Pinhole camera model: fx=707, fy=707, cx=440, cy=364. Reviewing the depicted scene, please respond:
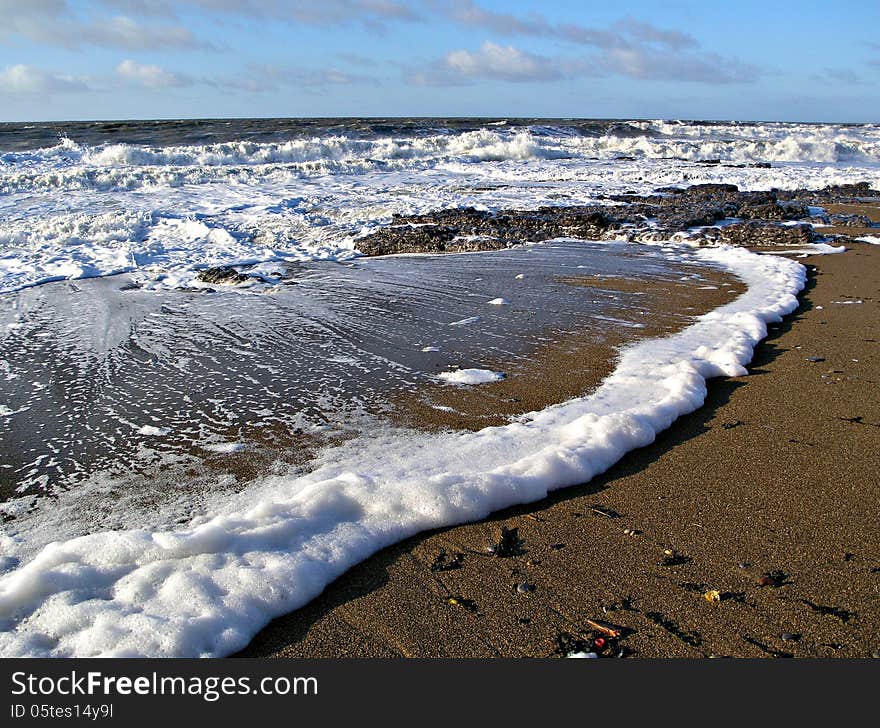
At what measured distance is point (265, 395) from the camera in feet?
14.0

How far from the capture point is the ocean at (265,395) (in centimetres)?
245

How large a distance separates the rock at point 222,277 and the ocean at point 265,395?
132 mm

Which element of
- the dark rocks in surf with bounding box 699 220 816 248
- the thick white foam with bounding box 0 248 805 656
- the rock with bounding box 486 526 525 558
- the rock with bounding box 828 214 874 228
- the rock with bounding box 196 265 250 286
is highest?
the rock with bounding box 828 214 874 228

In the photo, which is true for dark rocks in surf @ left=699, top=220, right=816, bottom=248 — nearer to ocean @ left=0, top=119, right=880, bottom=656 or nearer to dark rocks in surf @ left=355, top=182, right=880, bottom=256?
dark rocks in surf @ left=355, top=182, right=880, bottom=256

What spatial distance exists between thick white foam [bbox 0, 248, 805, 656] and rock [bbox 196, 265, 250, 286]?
4697 millimetres

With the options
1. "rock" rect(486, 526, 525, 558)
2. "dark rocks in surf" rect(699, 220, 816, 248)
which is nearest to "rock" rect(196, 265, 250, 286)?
"rock" rect(486, 526, 525, 558)

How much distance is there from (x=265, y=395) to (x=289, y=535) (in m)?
1.74

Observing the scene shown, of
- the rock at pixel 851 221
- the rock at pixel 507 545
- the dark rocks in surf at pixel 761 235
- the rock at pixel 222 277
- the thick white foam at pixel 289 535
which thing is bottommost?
the rock at pixel 507 545

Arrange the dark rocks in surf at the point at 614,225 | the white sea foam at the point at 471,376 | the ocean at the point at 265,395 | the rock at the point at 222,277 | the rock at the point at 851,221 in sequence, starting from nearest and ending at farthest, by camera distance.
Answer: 1. the ocean at the point at 265,395
2. the white sea foam at the point at 471,376
3. the rock at the point at 222,277
4. the dark rocks in surf at the point at 614,225
5. the rock at the point at 851,221

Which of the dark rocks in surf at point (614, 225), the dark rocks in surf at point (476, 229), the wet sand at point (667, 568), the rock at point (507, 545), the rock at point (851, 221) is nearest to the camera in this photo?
the wet sand at point (667, 568)

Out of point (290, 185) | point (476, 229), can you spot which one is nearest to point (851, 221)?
point (476, 229)

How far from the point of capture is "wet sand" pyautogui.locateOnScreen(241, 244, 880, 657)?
2148 mm

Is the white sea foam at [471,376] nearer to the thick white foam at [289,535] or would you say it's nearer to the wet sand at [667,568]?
the thick white foam at [289,535]

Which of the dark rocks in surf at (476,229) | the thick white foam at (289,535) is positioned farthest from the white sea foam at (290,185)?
the thick white foam at (289,535)
